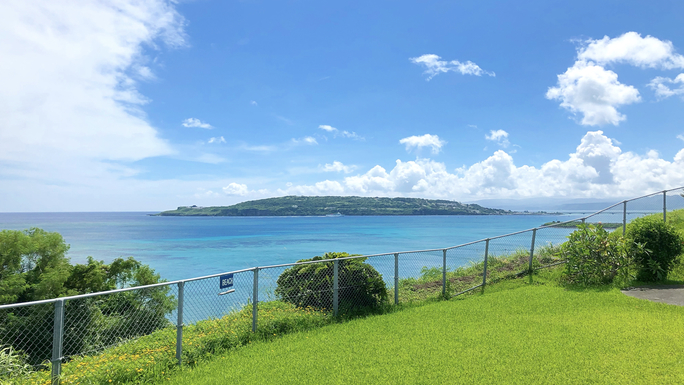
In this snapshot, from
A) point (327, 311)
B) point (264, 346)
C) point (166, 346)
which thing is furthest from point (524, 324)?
point (166, 346)

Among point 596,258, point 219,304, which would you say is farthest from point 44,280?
point 596,258

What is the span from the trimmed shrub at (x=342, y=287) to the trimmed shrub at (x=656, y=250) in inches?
297

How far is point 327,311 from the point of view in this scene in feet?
27.8

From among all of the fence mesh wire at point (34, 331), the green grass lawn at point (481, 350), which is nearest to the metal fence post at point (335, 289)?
the green grass lawn at point (481, 350)

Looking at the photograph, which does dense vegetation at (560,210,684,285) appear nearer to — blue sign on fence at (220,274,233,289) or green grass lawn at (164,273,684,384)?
green grass lawn at (164,273,684,384)

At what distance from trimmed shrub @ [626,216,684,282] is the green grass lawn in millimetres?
2680

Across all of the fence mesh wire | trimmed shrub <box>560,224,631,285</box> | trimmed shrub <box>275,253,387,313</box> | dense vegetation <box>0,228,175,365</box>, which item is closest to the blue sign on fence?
trimmed shrub <box>275,253,387,313</box>

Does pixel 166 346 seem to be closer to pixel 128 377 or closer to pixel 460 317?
pixel 128 377

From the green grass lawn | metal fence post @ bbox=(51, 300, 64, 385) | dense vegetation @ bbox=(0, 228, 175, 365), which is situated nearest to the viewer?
metal fence post @ bbox=(51, 300, 64, 385)

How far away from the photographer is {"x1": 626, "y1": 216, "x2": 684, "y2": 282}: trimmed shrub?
1039cm

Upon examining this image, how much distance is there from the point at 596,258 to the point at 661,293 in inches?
69.7

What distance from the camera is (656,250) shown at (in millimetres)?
10484

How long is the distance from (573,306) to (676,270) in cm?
507

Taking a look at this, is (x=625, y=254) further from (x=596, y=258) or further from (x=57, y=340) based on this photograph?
(x=57, y=340)
